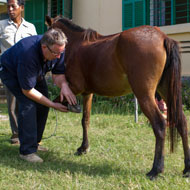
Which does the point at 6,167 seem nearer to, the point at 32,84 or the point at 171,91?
the point at 32,84

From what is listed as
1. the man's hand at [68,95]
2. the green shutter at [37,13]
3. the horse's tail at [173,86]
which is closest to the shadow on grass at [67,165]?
the horse's tail at [173,86]

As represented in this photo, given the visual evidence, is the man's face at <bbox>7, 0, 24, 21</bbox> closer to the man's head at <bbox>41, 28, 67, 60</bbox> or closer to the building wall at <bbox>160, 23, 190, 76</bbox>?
the man's head at <bbox>41, 28, 67, 60</bbox>

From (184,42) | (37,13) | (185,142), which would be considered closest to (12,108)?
(185,142)

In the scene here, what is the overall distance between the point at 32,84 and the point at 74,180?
1.13m

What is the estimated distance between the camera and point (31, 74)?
3088 millimetres

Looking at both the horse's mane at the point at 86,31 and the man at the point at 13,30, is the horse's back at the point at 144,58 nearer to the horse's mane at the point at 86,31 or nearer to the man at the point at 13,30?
the horse's mane at the point at 86,31

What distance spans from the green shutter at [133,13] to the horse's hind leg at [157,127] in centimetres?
A: 673

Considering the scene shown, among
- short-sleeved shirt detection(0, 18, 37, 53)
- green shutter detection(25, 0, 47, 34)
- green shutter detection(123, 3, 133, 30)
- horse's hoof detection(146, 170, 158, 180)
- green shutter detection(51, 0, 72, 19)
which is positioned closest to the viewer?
horse's hoof detection(146, 170, 158, 180)

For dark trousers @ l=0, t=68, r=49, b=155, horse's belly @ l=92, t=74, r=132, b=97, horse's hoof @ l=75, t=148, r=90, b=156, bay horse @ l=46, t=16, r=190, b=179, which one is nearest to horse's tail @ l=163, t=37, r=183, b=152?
bay horse @ l=46, t=16, r=190, b=179

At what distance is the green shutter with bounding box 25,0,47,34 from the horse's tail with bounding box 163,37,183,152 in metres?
8.99

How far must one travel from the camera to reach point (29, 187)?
8.49 feet

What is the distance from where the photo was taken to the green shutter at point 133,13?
9.16 m

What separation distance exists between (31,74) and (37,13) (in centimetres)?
904

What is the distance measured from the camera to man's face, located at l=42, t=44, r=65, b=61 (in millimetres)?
2952
